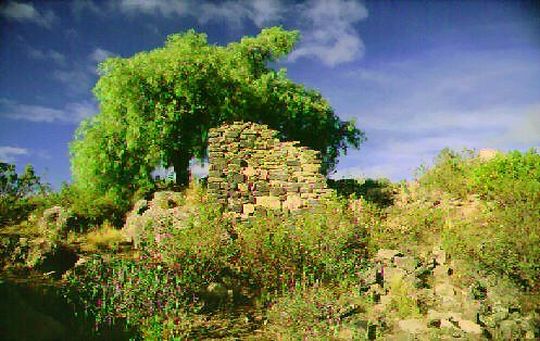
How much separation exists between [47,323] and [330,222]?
22.5 feet

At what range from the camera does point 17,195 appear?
15.8m

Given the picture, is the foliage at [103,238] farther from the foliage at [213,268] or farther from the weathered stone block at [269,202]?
the weathered stone block at [269,202]

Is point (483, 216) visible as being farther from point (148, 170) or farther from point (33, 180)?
point (33, 180)

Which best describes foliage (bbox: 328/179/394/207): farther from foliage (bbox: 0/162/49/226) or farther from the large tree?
foliage (bbox: 0/162/49/226)

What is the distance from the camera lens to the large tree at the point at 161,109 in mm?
15727

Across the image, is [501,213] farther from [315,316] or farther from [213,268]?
[213,268]

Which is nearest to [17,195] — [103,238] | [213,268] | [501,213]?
[103,238]

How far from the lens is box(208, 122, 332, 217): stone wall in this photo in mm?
12667

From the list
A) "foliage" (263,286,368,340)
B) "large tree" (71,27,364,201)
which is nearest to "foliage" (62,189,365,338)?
"foliage" (263,286,368,340)

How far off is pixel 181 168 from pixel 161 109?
3140 mm

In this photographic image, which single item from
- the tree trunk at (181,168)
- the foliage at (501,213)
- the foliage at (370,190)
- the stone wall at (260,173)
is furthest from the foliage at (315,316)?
the tree trunk at (181,168)

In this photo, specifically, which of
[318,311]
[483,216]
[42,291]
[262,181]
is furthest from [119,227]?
[483,216]

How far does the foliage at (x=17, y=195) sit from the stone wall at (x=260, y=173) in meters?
7.11

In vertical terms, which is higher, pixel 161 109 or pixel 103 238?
pixel 161 109
